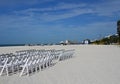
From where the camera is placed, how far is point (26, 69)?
12.6 meters

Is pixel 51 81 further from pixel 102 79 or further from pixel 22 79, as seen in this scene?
pixel 102 79

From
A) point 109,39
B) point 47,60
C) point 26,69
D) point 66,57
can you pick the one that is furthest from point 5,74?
point 109,39

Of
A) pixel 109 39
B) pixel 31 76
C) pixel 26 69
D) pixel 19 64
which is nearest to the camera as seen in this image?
pixel 31 76

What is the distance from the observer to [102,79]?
10.9m

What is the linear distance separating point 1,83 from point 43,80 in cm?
165

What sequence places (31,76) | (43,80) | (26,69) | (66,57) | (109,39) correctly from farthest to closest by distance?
1. (109,39)
2. (66,57)
3. (26,69)
4. (31,76)
5. (43,80)

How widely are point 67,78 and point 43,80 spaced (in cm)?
104

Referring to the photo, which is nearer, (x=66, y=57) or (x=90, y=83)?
(x=90, y=83)

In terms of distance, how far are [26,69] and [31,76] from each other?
997 mm

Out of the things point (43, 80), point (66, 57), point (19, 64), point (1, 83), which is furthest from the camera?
point (66, 57)

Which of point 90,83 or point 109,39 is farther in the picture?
point 109,39

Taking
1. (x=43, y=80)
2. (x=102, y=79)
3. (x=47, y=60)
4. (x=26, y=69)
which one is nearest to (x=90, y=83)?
(x=102, y=79)

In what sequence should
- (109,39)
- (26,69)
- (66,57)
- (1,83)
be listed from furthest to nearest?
(109,39) → (66,57) → (26,69) → (1,83)

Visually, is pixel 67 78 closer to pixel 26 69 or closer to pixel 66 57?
pixel 26 69
